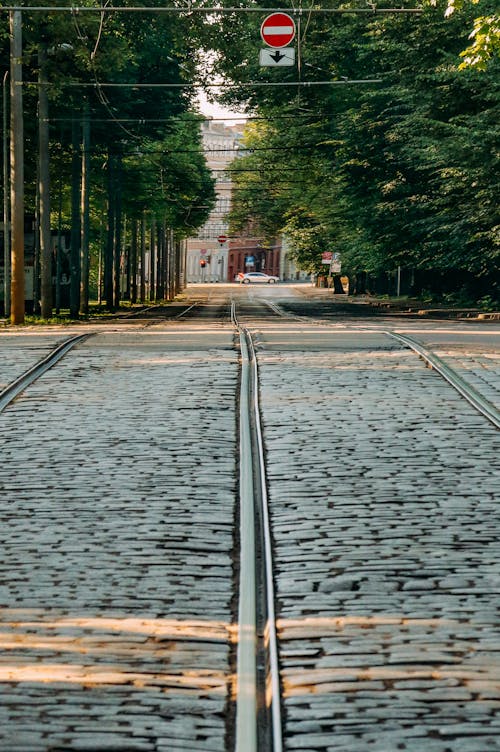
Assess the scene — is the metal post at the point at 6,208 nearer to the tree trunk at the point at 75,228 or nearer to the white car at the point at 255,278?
the tree trunk at the point at 75,228

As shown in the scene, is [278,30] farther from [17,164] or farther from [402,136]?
[402,136]

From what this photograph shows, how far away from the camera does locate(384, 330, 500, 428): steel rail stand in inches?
551

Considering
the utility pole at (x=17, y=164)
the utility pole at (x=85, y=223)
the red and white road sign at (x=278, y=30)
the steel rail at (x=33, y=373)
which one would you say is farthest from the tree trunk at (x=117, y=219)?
the steel rail at (x=33, y=373)

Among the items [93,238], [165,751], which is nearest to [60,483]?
[165,751]

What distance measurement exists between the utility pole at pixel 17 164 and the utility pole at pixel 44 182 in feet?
8.08

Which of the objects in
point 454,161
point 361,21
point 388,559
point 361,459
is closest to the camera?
point 388,559

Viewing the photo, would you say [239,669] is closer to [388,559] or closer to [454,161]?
[388,559]

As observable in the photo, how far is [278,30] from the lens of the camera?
2511 centimetres

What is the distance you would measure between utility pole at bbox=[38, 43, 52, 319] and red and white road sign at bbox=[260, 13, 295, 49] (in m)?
9.93

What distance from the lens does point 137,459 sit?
11.1 metres

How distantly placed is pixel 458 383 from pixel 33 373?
534 centimetres

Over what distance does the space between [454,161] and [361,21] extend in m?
13.4

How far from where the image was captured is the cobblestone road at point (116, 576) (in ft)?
16.5

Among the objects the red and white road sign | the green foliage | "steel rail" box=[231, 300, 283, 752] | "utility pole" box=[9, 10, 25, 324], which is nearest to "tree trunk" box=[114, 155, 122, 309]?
the green foliage
